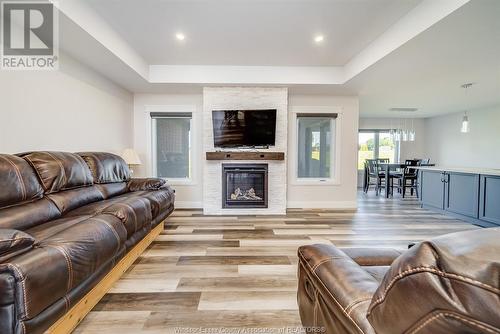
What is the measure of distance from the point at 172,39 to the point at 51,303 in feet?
10.3

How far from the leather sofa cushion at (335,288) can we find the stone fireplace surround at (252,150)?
331 cm

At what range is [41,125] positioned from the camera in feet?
8.91

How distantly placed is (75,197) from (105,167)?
0.83 metres

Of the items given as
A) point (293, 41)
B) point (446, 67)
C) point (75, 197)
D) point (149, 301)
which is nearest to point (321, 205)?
point (446, 67)

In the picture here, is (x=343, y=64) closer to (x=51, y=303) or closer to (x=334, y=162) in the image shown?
(x=334, y=162)

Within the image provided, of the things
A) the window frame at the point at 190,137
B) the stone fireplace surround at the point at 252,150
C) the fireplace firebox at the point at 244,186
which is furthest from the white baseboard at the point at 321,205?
the window frame at the point at 190,137

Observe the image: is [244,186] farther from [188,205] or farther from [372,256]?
[372,256]

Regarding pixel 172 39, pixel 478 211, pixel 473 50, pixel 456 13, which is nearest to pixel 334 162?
pixel 478 211

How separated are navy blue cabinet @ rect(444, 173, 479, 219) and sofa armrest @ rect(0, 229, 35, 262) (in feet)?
17.7

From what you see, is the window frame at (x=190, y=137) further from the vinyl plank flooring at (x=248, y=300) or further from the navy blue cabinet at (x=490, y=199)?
the navy blue cabinet at (x=490, y=199)

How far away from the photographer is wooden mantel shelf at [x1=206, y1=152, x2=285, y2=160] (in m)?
4.49

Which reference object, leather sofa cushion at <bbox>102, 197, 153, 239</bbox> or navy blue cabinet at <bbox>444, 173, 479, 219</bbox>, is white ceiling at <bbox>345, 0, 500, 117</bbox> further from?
leather sofa cushion at <bbox>102, 197, 153, 239</bbox>

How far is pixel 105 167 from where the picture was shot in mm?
3154

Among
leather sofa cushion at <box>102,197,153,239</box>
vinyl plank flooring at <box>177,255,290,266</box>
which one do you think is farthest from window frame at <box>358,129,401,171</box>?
leather sofa cushion at <box>102,197,153,239</box>
